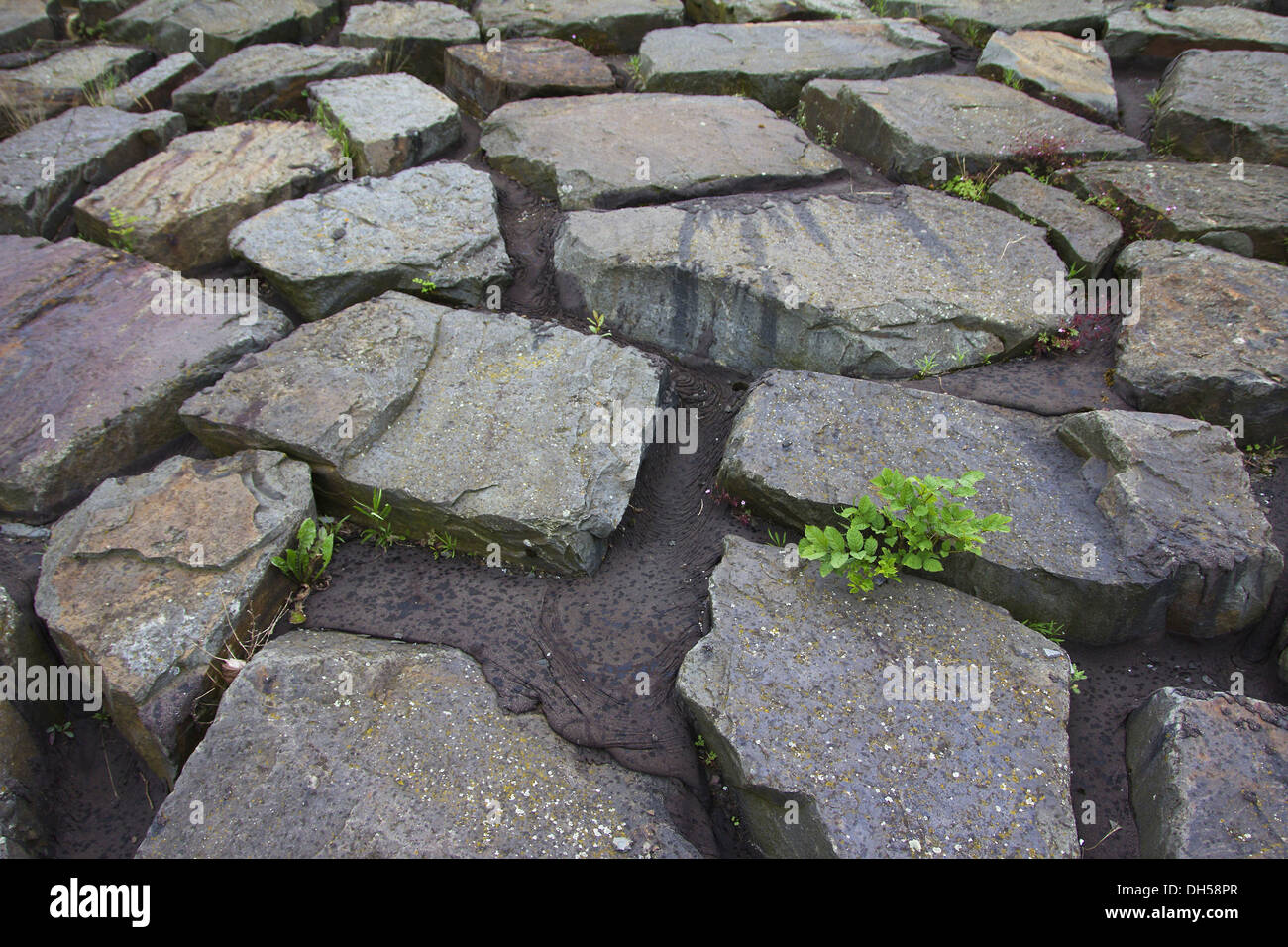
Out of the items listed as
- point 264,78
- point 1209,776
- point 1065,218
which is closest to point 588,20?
point 264,78

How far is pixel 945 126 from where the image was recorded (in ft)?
16.4

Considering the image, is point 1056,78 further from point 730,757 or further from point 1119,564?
point 730,757

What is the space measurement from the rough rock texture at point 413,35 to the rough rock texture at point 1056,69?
3677 millimetres

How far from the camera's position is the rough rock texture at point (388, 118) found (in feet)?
16.1

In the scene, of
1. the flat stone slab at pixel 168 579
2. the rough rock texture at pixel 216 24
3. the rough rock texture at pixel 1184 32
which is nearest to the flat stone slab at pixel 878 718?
the flat stone slab at pixel 168 579

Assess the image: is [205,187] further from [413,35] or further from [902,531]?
[902,531]

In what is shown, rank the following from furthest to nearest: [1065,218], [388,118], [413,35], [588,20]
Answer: [588,20] → [413,35] → [388,118] → [1065,218]

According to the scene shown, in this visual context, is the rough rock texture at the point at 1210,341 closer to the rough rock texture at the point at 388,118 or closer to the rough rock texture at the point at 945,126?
the rough rock texture at the point at 945,126

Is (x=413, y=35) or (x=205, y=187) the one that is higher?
(x=413, y=35)

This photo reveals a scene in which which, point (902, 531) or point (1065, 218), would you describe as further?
point (1065, 218)

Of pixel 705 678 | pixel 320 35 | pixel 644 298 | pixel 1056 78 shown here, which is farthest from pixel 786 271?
pixel 320 35

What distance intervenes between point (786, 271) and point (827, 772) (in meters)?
2.34

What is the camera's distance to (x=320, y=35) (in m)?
6.44

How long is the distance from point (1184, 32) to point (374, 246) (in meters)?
5.67
